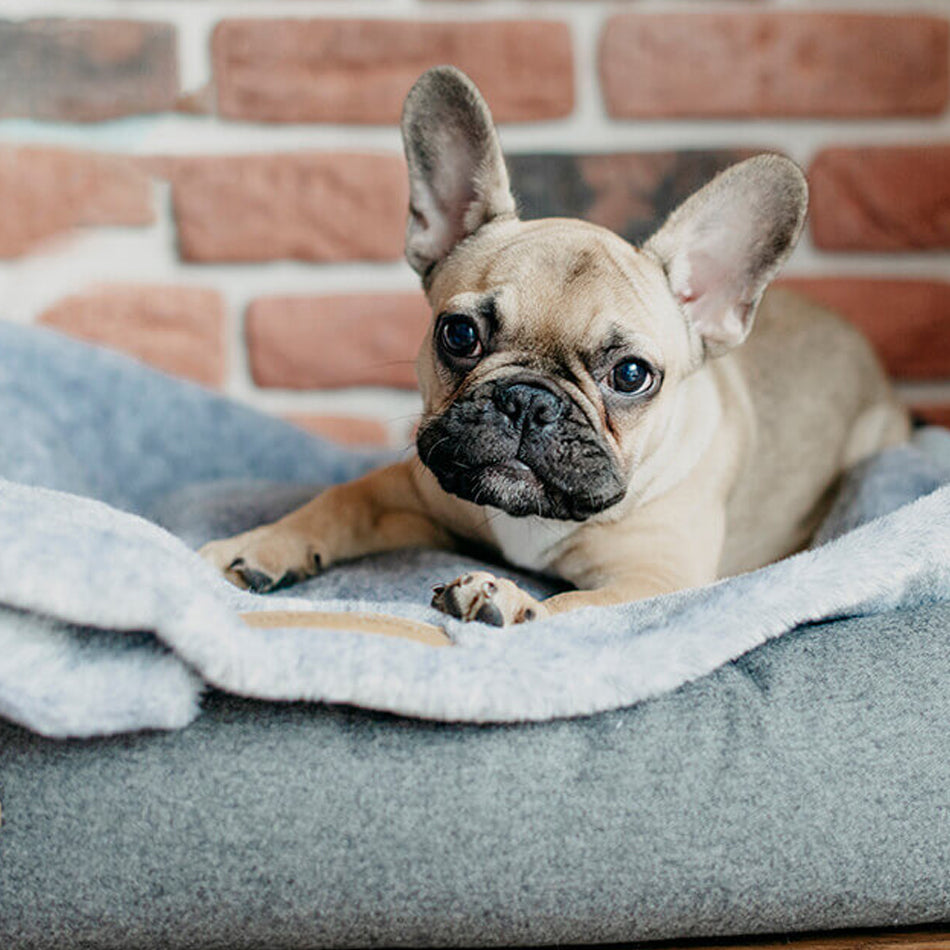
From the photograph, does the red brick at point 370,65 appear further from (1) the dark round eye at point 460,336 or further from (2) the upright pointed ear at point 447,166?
(1) the dark round eye at point 460,336

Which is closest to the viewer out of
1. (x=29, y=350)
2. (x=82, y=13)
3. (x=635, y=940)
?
(x=635, y=940)

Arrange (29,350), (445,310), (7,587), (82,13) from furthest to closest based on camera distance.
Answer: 1. (82,13)
2. (29,350)
3. (445,310)
4. (7,587)

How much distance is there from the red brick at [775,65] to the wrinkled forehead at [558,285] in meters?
0.68

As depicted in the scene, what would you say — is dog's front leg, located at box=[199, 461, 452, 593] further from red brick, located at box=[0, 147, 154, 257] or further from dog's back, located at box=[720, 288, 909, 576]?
red brick, located at box=[0, 147, 154, 257]

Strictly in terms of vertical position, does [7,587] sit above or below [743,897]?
above

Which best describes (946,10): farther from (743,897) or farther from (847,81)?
(743,897)

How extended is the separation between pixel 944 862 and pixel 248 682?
0.61m

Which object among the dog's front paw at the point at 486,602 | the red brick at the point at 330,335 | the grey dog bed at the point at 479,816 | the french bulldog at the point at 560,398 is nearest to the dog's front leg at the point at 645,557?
the french bulldog at the point at 560,398

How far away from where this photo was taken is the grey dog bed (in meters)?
0.91

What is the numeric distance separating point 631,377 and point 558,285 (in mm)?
143

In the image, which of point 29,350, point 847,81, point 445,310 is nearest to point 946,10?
point 847,81

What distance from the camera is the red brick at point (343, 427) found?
2225 mm

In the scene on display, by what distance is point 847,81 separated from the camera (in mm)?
2082

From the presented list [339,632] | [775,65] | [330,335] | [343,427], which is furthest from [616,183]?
[339,632]
